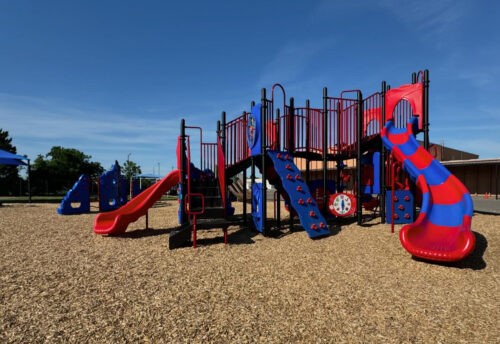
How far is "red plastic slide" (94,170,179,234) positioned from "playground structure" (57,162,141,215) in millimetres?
6027

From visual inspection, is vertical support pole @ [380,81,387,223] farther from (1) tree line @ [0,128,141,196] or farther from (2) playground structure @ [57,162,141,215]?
(1) tree line @ [0,128,141,196]

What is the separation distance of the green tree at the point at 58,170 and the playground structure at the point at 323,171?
120ft

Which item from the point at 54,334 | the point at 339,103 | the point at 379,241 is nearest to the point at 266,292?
the point at 54,334

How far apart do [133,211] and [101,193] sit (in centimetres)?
769

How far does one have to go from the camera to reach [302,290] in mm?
3979

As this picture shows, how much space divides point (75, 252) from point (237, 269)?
Answer: 3595 millimetres

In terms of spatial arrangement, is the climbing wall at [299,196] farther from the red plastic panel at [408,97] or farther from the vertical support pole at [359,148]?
the red plastic panel at [408,97]

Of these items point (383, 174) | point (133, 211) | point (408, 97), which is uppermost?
point (408, 97)

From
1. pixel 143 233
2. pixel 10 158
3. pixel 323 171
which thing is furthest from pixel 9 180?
pixel 323 171

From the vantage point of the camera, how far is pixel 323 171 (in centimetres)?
838

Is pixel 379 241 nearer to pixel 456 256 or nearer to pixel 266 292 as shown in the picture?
pixel 456 256

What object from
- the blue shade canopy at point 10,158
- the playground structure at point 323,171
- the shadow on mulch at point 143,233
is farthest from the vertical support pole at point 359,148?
the blue shade canopy at point 10,158

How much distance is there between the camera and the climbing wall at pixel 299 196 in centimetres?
703

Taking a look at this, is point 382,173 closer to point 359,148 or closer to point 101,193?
point 359,148
